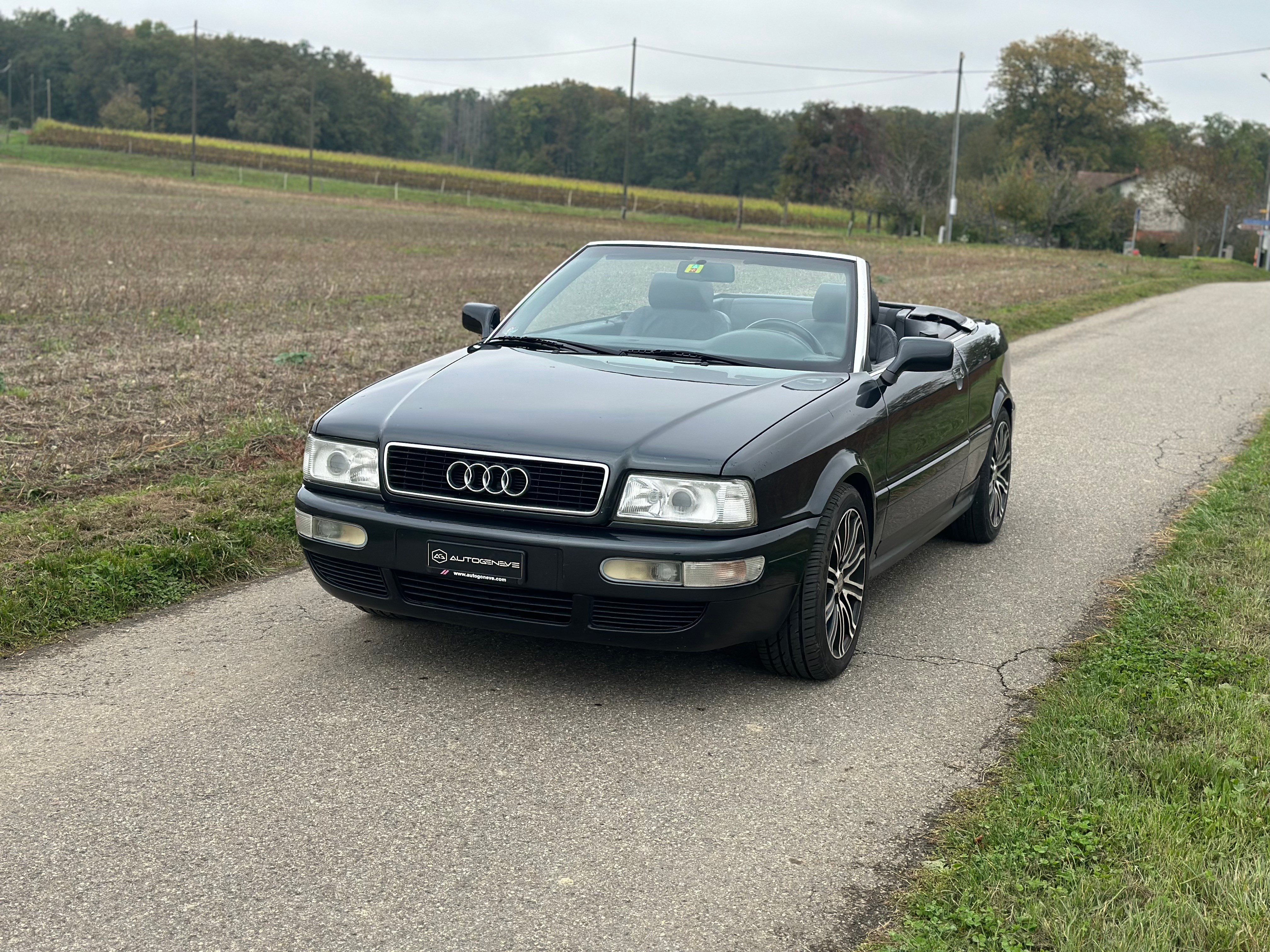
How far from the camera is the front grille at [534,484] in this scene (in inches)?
157

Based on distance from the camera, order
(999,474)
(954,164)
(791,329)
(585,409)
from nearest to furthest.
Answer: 1. (585,409)
2. (791,329)
3. (999,474)
4. (954,164)

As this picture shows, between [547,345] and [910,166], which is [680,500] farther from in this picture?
[910,166]

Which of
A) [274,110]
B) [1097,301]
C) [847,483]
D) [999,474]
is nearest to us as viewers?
[847,483]

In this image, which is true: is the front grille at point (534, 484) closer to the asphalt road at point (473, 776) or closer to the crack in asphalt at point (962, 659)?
the asphalt road at point (473, 776)

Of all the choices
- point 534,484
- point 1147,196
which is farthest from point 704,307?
point 1147,196

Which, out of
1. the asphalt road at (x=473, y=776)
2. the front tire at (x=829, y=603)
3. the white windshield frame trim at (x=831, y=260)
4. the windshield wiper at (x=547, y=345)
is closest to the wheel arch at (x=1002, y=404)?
the asphalt road at (x=473, y=776)

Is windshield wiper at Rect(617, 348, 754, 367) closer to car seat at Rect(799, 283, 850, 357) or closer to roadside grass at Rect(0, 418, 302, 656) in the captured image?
car seat at Rect(799, 283, 850, 357)

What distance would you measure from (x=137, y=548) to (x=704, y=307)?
8.51 feet

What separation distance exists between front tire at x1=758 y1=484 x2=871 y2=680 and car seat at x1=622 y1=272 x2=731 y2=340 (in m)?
1.09

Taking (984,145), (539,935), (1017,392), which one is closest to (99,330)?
(1017,392)

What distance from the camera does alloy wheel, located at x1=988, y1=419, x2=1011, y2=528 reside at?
6582mm

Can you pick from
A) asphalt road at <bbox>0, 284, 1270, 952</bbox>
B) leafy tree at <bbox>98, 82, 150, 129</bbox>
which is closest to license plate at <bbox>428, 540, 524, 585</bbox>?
asphalt road at <bbox>0, 284, 1270, 952</bbox>

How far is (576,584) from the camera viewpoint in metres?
3.97

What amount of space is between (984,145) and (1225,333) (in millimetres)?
86082
